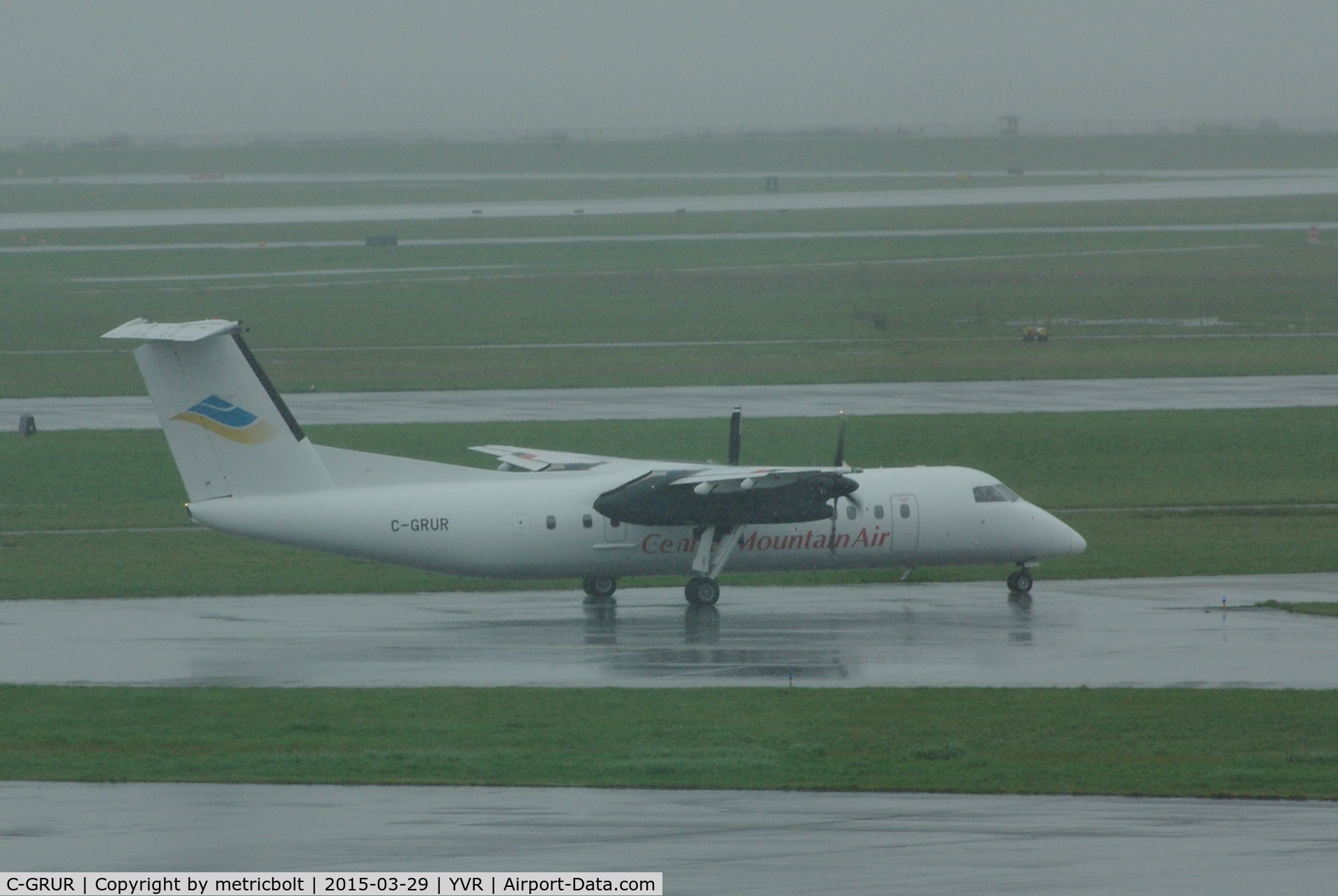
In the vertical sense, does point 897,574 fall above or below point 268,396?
below

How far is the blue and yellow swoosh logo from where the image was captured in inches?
1210

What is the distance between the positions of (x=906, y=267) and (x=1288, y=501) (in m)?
69.8

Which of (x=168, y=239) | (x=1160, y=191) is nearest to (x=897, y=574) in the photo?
(x=168, y=239)

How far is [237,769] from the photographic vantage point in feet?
66.1

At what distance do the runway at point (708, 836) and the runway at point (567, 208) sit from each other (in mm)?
147820

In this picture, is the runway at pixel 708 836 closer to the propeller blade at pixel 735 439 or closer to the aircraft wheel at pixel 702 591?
the aircraft wheel at pixel 702 591

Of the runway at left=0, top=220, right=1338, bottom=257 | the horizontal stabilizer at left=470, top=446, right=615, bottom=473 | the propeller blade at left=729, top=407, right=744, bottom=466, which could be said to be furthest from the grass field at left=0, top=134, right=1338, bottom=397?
the propeller blade at left=729, top=407, right=744, bottom=466

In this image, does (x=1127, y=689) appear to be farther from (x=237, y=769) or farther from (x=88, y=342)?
(x=88, y=342)

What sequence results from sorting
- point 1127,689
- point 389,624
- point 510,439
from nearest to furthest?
point 1127,689
point 389,624
point 510,439

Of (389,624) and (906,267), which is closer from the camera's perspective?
(389,624)

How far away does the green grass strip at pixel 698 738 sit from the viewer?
1953 centimetres

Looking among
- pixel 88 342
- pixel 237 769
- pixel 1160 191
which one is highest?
pixel 1160 191

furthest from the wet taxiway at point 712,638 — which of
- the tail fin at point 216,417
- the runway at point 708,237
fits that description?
the runway at point 708,237

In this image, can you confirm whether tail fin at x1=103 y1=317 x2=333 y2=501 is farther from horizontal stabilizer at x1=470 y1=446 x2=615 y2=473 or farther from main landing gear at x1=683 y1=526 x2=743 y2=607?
main landing gear at x1=683 y1=526 x2=743 y2=607
